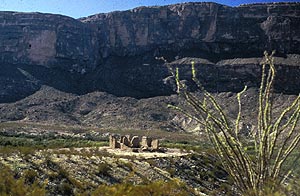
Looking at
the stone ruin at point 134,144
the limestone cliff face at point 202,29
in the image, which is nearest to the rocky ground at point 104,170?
the stone ruin at point 134,144

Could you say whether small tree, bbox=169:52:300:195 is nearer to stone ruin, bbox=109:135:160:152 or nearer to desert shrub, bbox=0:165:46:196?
desert shrub, bbox=0:165:46:196

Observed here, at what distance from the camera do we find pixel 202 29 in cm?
10344

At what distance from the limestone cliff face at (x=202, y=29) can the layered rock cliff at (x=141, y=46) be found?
0.75ft

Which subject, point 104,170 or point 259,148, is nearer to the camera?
point 259,148

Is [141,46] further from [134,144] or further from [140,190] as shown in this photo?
[140,190]

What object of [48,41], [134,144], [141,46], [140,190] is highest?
[48,41]

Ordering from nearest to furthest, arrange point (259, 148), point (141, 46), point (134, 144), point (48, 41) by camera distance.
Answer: point (259, 148) < point (134, 144) < point (48, 41) < point (141, 46)

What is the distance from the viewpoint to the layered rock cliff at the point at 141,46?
91500 millimetres

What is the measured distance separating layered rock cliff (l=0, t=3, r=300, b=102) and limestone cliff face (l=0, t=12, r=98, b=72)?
0.23 m

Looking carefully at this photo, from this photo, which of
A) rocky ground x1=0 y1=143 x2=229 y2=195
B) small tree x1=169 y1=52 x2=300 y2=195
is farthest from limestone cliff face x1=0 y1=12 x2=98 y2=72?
small tree x1=169 y1=52 x2=300 y2=195

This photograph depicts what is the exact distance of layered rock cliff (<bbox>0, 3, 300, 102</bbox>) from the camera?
91.5 meters

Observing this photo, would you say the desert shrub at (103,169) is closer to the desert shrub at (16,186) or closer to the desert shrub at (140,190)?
the desert shrub at (140,190)

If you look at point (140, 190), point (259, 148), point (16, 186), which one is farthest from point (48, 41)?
point (259, 148)

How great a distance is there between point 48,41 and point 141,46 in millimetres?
23096
